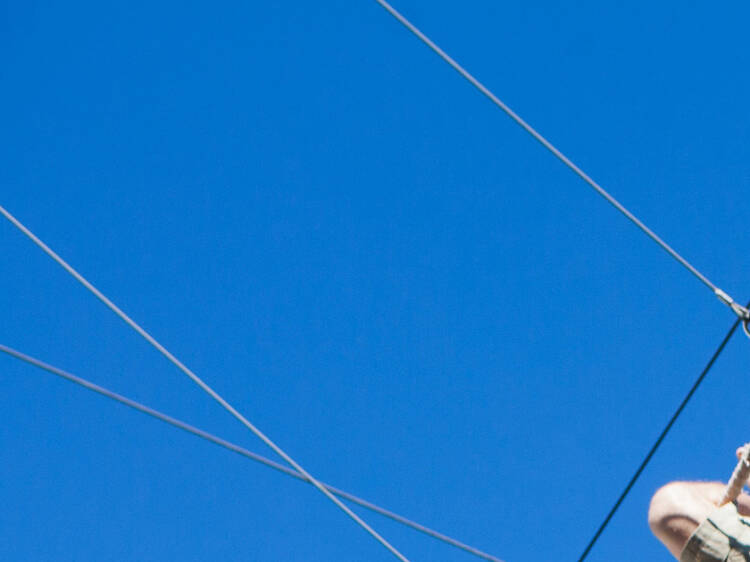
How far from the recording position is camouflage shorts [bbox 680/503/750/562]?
5.52m

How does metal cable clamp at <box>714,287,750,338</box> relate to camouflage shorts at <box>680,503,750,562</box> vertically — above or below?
above

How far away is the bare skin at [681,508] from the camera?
5715 millimetres

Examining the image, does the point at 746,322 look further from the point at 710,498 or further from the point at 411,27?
the point at 411,27

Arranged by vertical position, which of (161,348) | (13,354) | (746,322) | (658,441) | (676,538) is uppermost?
(746,322)

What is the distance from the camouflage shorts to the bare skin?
0.15ft

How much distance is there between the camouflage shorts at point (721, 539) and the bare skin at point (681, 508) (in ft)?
0.15

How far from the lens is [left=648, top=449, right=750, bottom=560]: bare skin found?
225 inches

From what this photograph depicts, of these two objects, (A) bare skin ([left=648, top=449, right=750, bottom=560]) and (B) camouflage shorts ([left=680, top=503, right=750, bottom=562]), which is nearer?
(B) camouflage shorts ([left=680, top=503, right=750, bottom=562])


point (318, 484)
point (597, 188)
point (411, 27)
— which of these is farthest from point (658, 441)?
point (411, 27)

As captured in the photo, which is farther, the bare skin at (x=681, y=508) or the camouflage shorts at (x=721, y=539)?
the bare skin at (x=681, y=508)

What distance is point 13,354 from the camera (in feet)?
17.9

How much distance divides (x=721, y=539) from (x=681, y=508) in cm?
25

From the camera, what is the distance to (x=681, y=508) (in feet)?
18.9

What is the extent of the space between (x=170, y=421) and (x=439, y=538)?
60.5 inches
